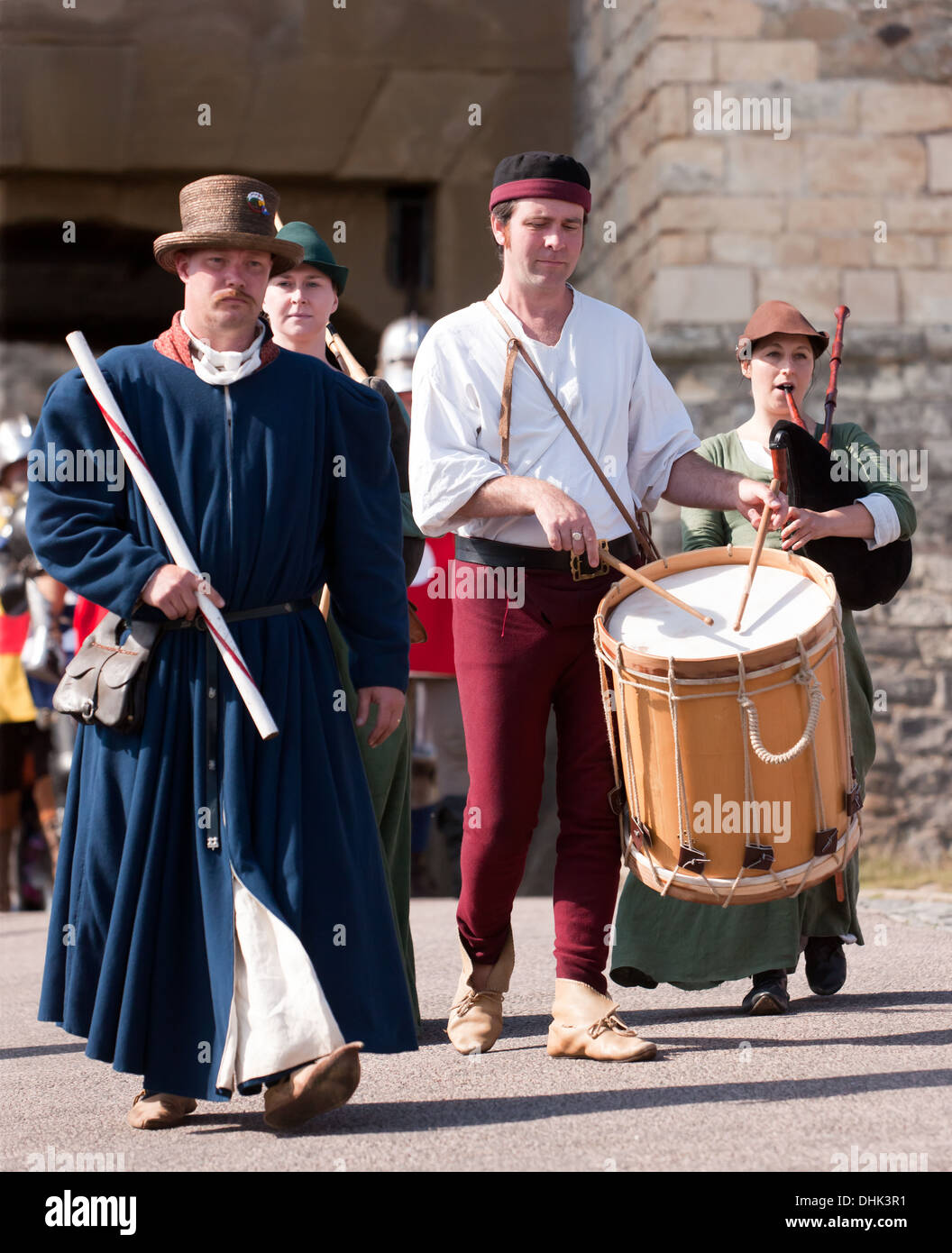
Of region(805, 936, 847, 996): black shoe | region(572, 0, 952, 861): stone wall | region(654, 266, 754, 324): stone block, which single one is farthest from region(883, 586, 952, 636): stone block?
region(805, 936, 847, 996): black shoe

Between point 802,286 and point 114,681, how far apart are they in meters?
6.40

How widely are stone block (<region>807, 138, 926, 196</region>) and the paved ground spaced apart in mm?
5031

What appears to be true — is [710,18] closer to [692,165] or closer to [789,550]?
[692,165]

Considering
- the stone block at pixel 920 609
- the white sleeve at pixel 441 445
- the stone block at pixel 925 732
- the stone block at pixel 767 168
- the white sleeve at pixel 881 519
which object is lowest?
the stone block at pixel 925 732

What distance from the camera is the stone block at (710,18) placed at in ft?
31.9

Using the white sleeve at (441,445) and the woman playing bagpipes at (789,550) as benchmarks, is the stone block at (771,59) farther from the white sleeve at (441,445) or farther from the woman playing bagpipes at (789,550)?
the white sleeve at (441,445)

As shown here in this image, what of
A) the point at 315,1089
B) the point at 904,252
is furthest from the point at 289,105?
the point at 315,1089

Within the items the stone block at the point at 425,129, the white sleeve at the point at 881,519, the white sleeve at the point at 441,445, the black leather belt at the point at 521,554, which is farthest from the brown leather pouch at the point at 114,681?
the stone block at the point at 425,129

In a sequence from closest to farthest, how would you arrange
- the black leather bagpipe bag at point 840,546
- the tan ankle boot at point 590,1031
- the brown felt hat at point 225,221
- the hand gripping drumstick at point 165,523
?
1. the hand gripping drumstick at point 165,523
2. the brown felt hat at point 225,221
3. the tan ankle boot at point 590,1031
4. the black leather bagpipe bag at point 840,546

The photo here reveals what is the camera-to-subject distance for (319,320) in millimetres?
5359

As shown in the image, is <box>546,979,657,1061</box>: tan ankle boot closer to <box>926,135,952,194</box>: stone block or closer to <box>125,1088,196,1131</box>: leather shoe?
<box>125,1088,196,1131</box>: leather shoe

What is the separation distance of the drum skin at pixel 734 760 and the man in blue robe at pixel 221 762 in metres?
0.66

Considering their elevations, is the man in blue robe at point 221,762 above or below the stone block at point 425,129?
below

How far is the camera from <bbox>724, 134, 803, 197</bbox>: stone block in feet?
32.1
